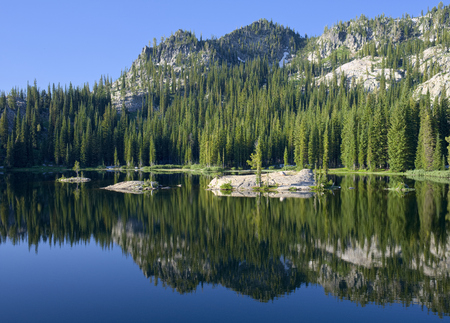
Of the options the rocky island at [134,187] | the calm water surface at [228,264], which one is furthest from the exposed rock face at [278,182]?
the calm water surface at [228,264]

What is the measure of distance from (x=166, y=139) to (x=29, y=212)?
11405 cm

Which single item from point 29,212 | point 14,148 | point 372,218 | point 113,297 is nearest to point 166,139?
point 14,148

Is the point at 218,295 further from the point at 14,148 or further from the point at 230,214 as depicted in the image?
the point at 14,148

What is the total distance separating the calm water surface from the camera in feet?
52.1

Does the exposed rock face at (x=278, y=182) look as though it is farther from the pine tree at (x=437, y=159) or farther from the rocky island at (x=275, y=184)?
the pine tree at (x=437, y=159)

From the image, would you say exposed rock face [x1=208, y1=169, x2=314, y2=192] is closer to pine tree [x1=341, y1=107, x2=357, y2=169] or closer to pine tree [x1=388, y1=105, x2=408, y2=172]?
pine tree [x1=388, y1=105, x2=408, y2=172]

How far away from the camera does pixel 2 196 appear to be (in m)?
51.2

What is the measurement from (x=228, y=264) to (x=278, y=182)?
39.9 m

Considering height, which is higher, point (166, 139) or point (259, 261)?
point (166, 139)

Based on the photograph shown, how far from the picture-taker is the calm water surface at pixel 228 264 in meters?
15.9

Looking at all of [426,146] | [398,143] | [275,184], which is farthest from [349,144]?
[275,184]

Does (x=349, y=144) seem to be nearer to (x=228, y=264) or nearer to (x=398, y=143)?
(x=398, y=143)

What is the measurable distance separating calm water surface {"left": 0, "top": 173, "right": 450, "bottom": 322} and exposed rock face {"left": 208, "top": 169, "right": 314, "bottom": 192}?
1972 centimetres

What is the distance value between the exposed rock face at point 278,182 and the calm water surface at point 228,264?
64.7 ft
